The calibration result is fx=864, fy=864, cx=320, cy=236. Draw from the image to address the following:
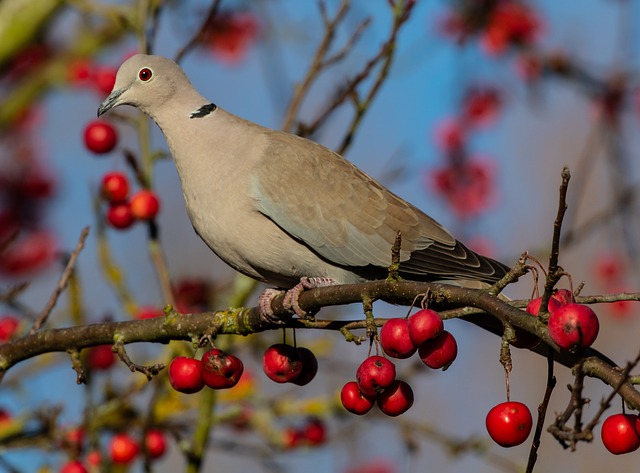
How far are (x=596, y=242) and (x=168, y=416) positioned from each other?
24.8 feet

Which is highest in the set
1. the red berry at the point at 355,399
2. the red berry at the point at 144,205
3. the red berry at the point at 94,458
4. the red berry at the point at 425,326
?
the red berry at the point at 144,205

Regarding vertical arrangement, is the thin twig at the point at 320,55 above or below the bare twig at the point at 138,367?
above

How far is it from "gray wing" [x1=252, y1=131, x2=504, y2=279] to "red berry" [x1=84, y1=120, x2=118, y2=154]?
838 millimetres

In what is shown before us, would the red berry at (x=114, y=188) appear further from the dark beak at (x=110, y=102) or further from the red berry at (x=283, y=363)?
the red berry at (x=283, y=363)

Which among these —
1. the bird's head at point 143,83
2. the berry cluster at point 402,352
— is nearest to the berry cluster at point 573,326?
the berry cluster at point 402,352

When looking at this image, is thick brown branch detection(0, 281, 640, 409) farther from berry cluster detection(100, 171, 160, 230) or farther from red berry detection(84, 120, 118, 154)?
red berry detection(84, 120, 118, 154)

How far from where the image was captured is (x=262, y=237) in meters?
3.42

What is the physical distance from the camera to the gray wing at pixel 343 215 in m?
3.52

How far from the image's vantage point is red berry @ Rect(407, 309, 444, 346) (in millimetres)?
2137

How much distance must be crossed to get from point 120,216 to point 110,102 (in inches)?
20.1

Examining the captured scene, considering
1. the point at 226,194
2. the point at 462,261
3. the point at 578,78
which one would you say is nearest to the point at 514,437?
the point at 462,261

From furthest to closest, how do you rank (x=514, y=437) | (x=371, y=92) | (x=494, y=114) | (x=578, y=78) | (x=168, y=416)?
(x=494, y=114)
(x=578, y=78)
(x=168, y=416)
(x=371, y=92)
(x=514, y=437)

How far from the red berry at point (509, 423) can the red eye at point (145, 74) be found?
2411mm

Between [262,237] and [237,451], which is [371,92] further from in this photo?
[237,451]
